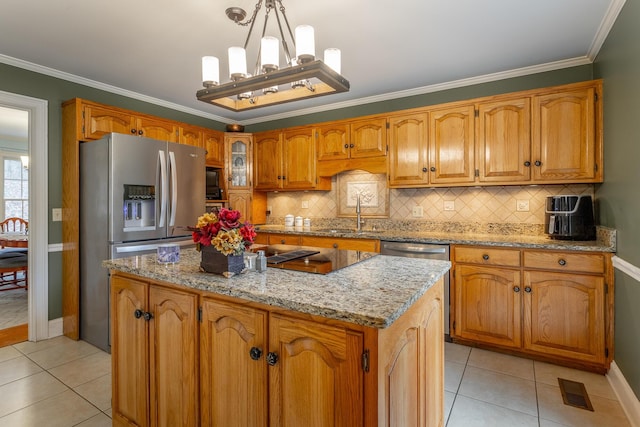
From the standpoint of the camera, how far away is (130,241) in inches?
112

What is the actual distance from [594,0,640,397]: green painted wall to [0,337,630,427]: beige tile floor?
12.4 inches

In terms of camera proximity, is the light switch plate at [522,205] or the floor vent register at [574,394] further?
the light switch plate at [522,205]

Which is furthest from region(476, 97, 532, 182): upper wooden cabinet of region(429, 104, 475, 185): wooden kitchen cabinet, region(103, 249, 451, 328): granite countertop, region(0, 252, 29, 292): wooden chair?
region(0, 252, 29, 292): wooden chair

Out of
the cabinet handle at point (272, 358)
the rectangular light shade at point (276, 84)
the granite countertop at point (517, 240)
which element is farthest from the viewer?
the granite countertop at point (517, 240)

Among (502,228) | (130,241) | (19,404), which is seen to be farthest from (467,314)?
(19,404)

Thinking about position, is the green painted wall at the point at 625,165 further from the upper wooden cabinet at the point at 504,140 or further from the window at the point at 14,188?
the window at the point at 14,188

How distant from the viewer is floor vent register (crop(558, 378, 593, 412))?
1.98 m

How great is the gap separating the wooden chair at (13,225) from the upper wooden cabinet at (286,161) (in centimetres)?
462

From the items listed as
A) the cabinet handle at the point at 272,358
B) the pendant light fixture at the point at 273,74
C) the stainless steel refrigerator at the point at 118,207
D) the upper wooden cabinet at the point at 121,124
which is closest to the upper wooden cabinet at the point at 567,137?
the pendant light fixture at the point at 273,74

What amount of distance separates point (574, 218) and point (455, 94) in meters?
1.62

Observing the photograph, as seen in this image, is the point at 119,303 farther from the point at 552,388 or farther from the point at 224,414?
the point at 552,388

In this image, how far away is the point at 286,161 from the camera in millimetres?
4121

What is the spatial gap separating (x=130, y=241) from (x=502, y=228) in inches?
135

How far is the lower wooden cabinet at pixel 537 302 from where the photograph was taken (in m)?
2.28
